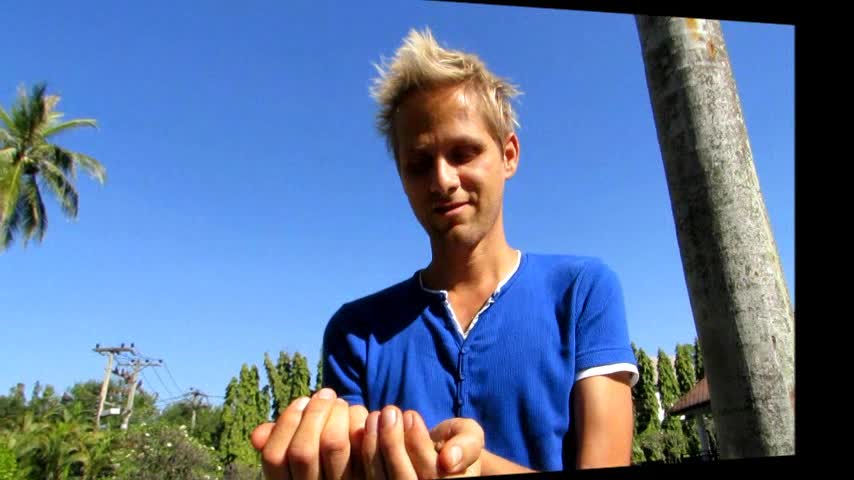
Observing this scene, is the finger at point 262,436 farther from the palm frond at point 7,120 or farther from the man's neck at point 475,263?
the palm frond at point 7,120

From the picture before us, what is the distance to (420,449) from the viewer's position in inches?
16.7

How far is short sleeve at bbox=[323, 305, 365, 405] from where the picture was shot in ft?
2.52

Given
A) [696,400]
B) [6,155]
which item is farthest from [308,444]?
[6,155]

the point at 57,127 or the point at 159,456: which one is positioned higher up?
the point at 57,127

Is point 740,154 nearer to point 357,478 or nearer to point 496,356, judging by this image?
point 496,356

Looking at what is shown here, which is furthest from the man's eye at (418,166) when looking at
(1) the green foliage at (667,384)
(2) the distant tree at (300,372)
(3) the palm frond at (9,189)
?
(3) the palm frond at (9,189)

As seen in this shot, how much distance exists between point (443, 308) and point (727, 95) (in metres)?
0.79

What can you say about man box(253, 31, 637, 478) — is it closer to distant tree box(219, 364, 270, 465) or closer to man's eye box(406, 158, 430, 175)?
man's eye box(406, 158, 430, 175)

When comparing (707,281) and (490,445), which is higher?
(707,281)

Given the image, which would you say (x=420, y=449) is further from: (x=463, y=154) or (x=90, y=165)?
(x=90, y=165)

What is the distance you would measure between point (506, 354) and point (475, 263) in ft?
0.47

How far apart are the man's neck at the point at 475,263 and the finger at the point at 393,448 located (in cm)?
37
